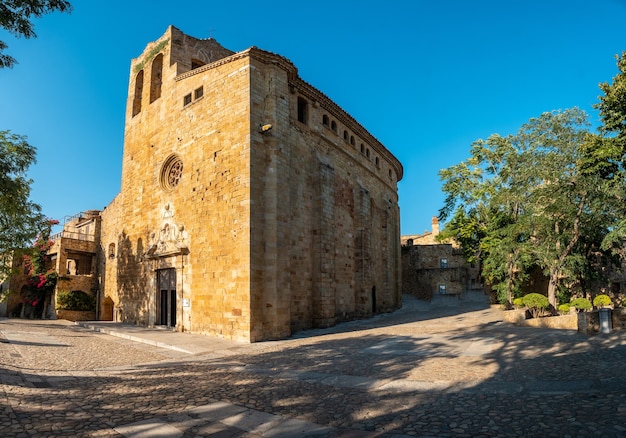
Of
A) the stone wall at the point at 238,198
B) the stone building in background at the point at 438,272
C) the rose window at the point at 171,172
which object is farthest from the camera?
the stone building in background at the point at 438,272

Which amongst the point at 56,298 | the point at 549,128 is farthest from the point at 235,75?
the point at 549,128

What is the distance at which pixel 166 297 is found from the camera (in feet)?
55.9

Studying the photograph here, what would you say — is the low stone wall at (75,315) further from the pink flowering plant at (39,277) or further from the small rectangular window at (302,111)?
the small rectangular window at (302,111)

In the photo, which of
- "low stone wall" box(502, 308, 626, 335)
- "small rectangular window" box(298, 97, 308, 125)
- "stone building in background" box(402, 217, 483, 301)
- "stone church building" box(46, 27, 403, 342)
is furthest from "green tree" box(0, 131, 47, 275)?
"stone building in background" box(402, 217, 483, 301)

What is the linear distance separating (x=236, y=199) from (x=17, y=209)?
961 cm

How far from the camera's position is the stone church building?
45.9 ft

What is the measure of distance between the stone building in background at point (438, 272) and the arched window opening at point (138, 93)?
2551 centimetres

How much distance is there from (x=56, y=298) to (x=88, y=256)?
4.43 m

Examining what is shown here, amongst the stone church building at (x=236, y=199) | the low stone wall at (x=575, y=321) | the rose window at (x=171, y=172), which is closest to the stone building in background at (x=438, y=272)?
the stone church building at (x=236, y=199)

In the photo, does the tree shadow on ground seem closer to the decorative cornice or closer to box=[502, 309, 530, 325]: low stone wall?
box=[502, 309, 530, 325]: low stone wall

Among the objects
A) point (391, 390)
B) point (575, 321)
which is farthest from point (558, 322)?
point (391, 390)

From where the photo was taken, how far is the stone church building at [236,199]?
1398 centimetres

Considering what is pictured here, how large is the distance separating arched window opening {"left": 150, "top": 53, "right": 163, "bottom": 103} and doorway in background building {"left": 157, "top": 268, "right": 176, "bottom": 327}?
919 centimetres

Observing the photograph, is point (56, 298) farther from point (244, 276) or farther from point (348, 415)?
point (348, 415)
